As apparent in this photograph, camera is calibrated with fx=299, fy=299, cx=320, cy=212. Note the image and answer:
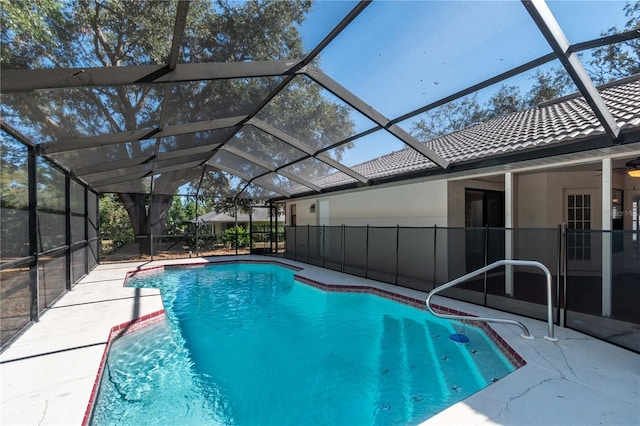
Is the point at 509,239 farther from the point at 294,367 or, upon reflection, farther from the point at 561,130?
the point at 294,367

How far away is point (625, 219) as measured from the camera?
7527 mm

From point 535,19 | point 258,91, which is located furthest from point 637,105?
point 258,91

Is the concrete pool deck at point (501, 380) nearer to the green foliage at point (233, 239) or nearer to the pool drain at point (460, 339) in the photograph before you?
the pool drain at point (460, 339)

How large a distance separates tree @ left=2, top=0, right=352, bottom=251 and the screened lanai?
0.02 m

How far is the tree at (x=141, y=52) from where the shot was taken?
284 cm

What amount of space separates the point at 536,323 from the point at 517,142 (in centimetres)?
301

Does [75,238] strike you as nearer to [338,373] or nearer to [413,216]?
[338,373]

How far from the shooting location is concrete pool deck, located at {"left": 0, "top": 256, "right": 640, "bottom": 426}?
230cm

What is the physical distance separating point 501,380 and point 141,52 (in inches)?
201

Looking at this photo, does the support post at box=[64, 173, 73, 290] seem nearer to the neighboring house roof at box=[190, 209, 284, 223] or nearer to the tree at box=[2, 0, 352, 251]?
the tree at box=[2, 0, 352, 251]

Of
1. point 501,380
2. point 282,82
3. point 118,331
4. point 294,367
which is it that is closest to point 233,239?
point 118,331

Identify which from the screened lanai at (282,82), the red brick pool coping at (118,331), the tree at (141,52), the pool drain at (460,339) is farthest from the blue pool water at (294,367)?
the tree at (141,52)

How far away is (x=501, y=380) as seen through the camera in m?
2.82

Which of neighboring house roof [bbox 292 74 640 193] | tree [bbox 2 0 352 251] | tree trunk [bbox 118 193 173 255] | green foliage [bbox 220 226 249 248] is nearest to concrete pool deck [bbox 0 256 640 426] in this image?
neighboring house roof [bbox 292 74 640 193]
